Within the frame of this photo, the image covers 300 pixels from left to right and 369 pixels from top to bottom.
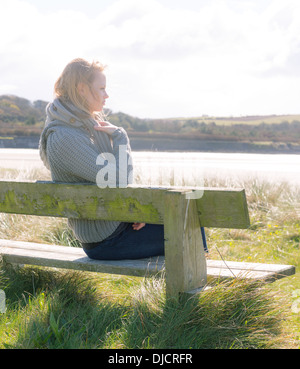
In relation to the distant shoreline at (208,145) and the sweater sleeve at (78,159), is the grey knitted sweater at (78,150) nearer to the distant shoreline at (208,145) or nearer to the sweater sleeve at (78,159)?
the sweater sleeve at (78,159)

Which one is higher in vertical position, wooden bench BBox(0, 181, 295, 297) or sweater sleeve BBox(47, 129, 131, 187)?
sweater sleeve BBox(47, 129, 131, 187)

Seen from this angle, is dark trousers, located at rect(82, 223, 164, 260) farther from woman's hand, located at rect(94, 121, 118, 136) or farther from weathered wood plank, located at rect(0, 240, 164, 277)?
woman's hand, located at rect(94, 121, 118, 136)

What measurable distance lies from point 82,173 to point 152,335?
1.10 meters

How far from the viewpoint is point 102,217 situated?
301 centimetres

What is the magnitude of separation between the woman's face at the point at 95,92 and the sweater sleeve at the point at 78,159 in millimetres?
278

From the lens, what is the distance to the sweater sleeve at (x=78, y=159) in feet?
10.2

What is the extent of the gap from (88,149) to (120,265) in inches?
29.1

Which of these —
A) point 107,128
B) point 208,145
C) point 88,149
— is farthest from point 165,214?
point 208,145

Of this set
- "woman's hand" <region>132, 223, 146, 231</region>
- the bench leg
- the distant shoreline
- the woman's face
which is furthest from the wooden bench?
the distant shoreline

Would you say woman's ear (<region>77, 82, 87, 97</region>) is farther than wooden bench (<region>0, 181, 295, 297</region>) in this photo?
Yes

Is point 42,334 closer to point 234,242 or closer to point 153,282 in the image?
point 153,282

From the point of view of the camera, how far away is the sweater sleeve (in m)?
3.12

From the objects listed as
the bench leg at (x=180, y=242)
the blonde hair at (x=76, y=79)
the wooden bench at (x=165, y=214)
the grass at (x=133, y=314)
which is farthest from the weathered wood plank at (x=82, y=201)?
the blonde hair at (x=76, y=79)

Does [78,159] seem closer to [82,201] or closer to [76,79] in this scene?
[82,201]
